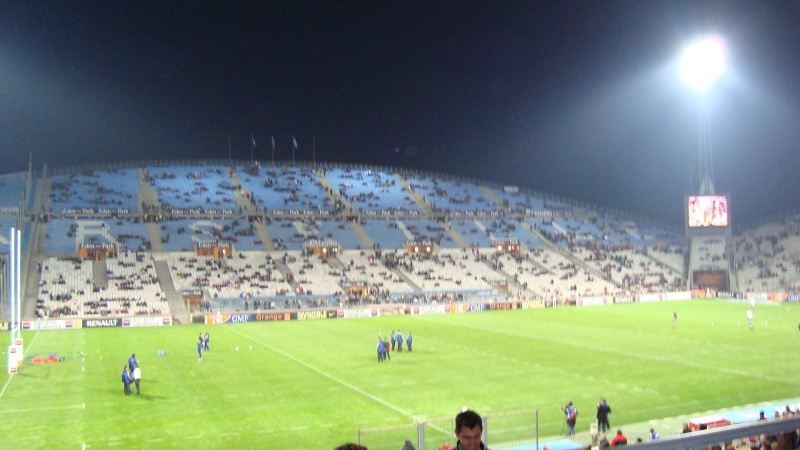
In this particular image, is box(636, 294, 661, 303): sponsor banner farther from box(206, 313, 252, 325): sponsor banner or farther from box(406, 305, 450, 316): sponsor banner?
box(206, 313, 252, 325): sponsor banner

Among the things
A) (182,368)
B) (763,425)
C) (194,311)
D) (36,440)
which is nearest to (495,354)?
(182,368)

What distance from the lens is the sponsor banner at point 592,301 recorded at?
65619mm

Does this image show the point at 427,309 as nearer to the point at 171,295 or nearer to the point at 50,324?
the point at 171,295

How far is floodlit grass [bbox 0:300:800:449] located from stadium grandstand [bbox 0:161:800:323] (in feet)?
47.7

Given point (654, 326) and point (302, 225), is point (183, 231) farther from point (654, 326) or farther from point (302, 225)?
point (654, 326)

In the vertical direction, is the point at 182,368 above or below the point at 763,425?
below

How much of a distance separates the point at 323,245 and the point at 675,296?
3790 cm

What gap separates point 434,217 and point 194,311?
37473mm

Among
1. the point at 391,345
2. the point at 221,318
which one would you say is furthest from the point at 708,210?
the point at 221,318

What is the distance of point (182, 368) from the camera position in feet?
102

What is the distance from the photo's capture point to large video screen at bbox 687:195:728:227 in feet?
254

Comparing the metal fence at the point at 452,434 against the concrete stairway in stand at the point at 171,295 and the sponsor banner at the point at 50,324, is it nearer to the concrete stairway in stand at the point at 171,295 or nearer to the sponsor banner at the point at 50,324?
the concrete stairway in stand at the point at 171,295

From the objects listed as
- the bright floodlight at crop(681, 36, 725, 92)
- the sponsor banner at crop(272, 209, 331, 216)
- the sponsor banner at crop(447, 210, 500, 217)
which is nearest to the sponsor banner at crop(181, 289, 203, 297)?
the sponsor banner at crop(272, 209, 331, 216)

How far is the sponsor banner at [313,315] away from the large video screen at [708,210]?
4553 cm
